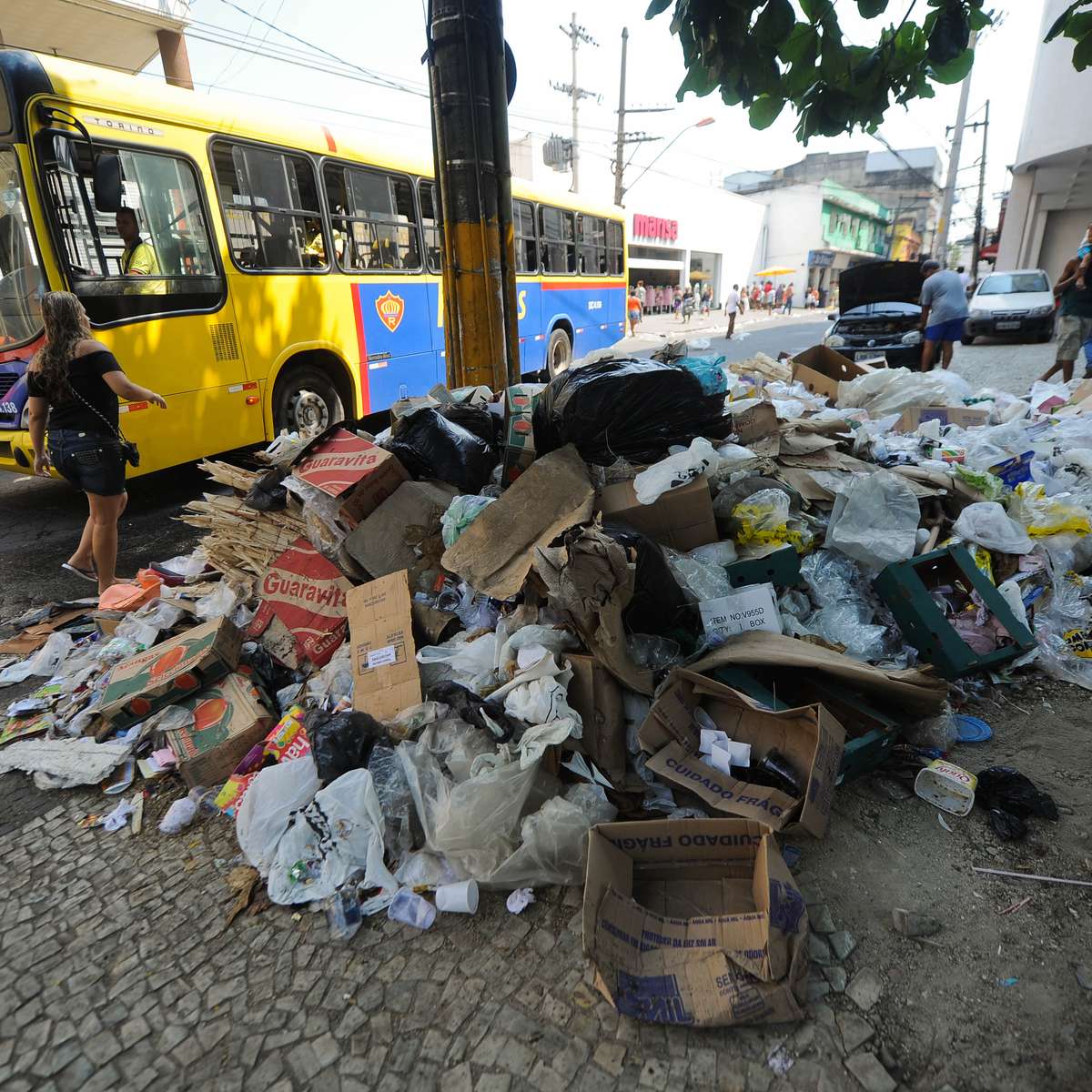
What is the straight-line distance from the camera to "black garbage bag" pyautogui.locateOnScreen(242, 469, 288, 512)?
3258 millimetres

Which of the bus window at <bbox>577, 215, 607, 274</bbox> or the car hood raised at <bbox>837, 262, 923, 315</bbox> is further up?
the bus window at <bbox>577, 215, 607, 274</bbox>

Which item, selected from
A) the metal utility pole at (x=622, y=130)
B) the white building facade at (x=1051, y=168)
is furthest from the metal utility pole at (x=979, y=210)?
the metal utility pole at (x=622, y=130)

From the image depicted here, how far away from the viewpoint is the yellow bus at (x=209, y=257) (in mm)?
4262

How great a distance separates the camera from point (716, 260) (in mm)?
38312

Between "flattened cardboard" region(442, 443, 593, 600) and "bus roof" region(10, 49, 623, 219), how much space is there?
13.8 feet

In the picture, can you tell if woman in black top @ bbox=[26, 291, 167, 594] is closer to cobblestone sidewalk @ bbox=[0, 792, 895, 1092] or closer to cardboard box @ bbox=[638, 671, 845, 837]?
cobblestone sidewalk @ bbox=[0, 792, 895, 1092]

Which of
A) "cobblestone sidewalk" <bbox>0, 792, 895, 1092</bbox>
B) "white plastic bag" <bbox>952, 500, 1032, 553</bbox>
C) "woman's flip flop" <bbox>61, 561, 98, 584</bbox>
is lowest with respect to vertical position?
"cobblestone sidewalk" <bbox>0, 792, 895, 1092</bbox>

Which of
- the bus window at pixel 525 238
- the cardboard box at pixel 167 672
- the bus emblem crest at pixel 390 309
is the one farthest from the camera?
the bus window at pixel 525 238

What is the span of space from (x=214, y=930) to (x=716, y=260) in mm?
42022

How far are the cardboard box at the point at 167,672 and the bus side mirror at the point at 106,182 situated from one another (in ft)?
10.6

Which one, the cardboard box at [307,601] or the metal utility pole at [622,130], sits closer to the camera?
the cardboard box at [307,601]

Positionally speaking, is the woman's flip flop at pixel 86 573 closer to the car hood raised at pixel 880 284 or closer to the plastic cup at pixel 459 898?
the plastic cup at pixel 459 898

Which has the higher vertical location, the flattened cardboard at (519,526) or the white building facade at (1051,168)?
the white building facade at (1051,168)

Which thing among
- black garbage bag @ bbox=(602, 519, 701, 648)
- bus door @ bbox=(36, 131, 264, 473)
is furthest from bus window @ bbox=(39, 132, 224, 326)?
black garbage bag @ bbox=(602, 519, 701, 648)
